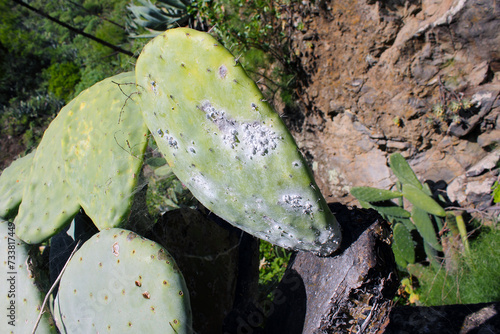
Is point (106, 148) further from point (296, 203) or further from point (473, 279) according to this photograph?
point (473, 279)

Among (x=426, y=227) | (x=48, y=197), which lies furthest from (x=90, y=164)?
(x=426, y=227)

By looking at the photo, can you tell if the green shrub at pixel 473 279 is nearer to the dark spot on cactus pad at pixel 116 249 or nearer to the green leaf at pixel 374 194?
the green leaf at pixel 374 194

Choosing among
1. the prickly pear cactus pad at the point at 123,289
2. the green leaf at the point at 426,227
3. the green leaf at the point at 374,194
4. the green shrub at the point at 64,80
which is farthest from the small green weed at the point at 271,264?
the green shrub at the point at 64,80

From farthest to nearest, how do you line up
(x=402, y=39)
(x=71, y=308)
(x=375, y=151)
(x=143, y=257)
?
(x=375, y=151), (x=402, y=39), (x=71, y=308), (x=143, y=257)

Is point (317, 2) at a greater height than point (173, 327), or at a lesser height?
greater

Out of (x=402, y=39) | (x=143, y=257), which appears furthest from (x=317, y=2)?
(x=143, y=257)

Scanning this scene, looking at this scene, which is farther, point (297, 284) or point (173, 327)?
point (297, 284)

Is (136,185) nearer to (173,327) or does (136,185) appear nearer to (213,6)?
(173,327)
